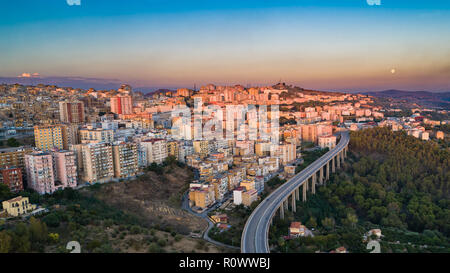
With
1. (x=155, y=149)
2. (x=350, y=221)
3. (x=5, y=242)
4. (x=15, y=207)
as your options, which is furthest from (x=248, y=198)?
(x=5, y=242)

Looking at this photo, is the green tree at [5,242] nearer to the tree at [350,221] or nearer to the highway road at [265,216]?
the highway road at [265,216]

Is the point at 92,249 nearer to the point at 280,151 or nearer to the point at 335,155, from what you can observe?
the point at 280,151

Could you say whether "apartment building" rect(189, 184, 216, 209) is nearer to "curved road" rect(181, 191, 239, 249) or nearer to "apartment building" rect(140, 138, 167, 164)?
"curved road" rect(181, 191, 239, 249)

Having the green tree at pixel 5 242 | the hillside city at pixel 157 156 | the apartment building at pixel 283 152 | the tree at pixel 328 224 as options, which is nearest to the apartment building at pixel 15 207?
the hillside city at pixel 157 156

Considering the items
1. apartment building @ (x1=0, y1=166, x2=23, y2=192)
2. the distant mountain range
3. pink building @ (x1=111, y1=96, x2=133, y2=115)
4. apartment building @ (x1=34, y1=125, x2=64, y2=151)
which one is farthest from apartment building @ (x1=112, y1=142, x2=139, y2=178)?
the distant mountain range
